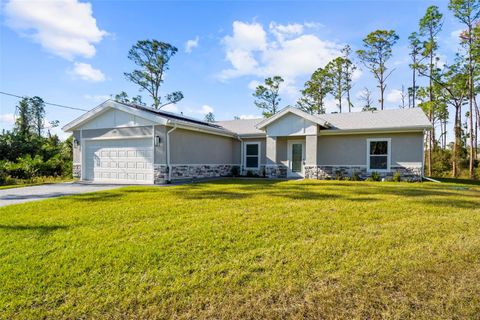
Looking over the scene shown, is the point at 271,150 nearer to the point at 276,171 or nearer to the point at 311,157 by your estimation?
the point at 276,171

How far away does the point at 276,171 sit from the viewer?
14648 millimetres

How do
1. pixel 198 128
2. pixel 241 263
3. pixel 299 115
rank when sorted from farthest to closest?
1. pixel 299 115
2. pixel 198 128
3. pixel 241 263

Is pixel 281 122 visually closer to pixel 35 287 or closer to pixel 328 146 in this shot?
pixel 328 146

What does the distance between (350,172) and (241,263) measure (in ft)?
38.2

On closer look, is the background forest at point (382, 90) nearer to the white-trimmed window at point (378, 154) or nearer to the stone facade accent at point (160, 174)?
the stone facade accent at point (160, 174)

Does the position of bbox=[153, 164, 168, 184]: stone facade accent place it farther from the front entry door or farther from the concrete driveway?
the front entry door

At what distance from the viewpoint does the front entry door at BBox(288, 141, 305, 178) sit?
1467 cm

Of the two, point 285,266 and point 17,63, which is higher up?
point 17,63

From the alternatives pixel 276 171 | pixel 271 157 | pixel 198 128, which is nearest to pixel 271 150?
pixel 271 157

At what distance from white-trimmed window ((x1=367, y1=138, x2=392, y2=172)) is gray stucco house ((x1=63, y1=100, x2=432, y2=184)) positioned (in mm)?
42

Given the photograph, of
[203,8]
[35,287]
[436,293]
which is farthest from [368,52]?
[35,287]

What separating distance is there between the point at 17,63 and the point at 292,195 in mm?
17467

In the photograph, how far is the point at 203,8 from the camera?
41.7ft

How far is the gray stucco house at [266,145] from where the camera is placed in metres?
12.2
